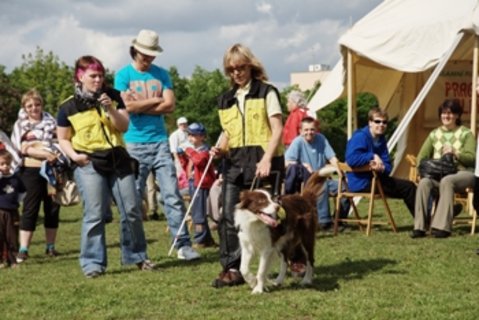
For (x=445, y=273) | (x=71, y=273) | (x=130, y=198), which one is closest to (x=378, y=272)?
(x=445, y=273)

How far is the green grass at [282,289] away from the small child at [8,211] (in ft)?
0.80

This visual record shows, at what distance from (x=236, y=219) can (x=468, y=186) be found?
4.68 m

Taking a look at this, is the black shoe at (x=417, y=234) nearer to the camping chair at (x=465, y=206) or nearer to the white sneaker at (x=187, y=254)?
the camping chair at (x=465, y=206)

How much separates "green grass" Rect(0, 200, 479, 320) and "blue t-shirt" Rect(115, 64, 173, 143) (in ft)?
4.25

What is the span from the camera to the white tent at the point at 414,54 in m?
13.2

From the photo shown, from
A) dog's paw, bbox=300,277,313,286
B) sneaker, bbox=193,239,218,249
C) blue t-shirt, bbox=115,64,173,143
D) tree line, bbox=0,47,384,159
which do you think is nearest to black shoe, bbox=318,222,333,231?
sneaker, bbox=193,239,218,249

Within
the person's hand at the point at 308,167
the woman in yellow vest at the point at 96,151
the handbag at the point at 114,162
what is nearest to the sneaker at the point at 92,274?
the woman in yellow vest at the point at 96,151

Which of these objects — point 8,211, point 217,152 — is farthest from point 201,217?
point 217,152

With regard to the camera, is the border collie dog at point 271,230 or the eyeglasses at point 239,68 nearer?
the border collie dog at point 271,230

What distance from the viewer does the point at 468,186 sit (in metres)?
10.1

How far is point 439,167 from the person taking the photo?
33.5ft

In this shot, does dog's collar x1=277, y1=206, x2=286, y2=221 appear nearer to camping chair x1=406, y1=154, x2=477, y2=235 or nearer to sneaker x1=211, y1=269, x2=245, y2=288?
sneaker x1=211, y1=269, x2=245, y2=288

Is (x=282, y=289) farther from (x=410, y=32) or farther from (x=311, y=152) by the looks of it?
(x=410, y=32)

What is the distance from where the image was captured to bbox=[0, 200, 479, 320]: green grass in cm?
567
